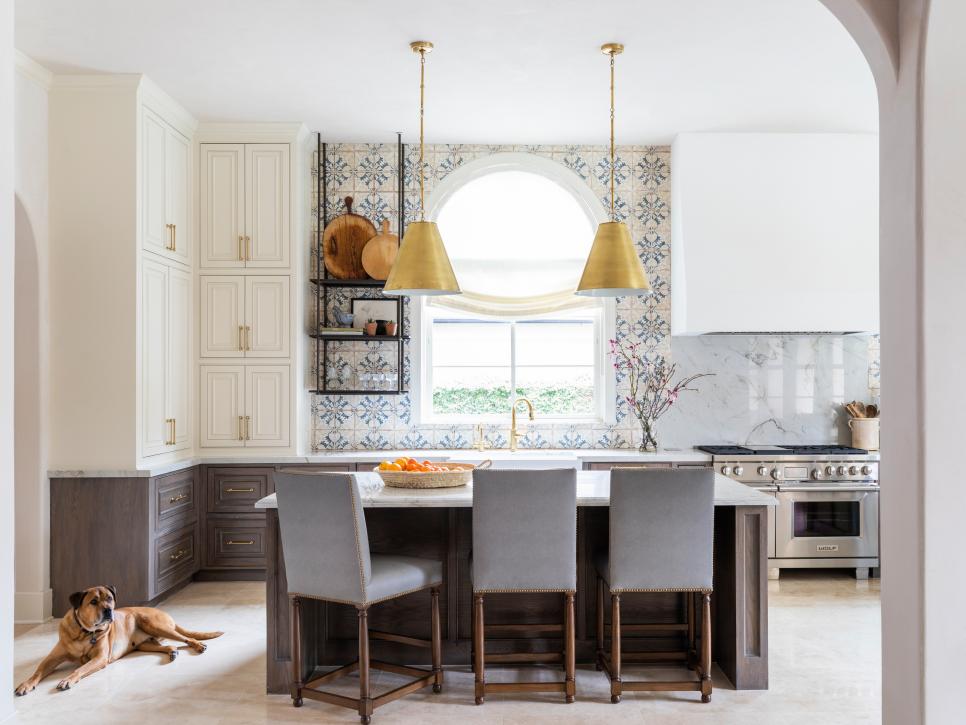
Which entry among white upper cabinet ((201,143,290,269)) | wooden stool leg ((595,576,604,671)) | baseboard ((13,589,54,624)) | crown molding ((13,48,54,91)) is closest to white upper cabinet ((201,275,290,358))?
white upper cabinet ((201,143,290,269))

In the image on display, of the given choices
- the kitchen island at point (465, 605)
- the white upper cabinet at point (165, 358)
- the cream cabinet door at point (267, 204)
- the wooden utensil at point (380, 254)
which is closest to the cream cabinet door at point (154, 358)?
the white upper cabinet at point (165, 358)

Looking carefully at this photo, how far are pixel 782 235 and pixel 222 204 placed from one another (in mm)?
3638

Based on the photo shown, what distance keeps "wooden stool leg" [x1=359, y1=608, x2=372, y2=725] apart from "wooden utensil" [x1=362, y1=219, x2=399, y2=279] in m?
2.72

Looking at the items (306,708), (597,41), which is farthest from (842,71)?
(306,708)

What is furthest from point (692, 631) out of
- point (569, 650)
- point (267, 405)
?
point (267, 405)

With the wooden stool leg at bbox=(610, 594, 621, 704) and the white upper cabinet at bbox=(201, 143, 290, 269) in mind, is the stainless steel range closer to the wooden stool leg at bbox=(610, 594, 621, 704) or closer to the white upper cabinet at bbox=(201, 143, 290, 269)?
the wooden stool leg at bbox=(610, 594, 621, 704)

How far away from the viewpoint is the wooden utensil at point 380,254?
5.18 metres

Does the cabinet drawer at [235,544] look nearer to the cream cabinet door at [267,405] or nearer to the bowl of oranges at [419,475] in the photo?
the cream cabinet door at [267,405]

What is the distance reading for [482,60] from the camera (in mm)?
4020

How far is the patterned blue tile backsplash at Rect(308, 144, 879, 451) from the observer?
5438 mm

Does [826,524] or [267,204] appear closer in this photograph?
[826,524]

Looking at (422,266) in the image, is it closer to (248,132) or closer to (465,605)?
(465,605)

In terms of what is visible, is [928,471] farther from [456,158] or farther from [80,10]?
[456,158]

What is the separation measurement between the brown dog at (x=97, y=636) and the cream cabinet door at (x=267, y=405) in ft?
5.03
